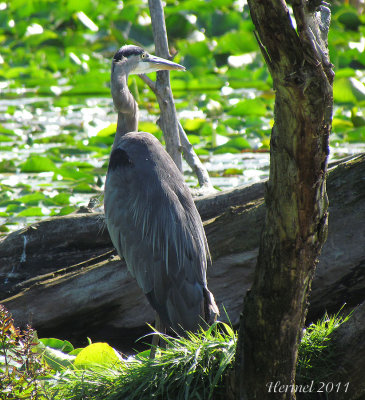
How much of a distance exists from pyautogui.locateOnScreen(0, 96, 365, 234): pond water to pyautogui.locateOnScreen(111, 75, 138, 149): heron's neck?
0.70 metres

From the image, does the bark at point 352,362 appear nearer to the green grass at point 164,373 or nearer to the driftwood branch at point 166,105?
the green grass at point 164,373

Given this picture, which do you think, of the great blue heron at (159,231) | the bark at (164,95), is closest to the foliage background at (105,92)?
the bark at (164,95)

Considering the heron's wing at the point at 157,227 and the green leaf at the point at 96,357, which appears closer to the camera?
the green leaf at the point at 96,357

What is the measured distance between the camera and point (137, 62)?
4328 millimetres

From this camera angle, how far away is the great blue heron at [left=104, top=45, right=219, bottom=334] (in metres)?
3.07

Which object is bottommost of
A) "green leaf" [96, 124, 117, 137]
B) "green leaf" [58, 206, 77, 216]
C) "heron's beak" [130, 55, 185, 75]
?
"green leaf" [58, 206, 77, 216]

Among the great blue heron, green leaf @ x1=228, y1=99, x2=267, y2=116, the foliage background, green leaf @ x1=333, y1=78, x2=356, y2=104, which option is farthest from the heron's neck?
green leaf @ x1=333, y1=78, x2=356, y2=104

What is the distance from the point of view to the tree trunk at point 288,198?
1748 millimetres

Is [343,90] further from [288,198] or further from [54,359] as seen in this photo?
[288,198]

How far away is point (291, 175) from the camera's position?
190 centimetres

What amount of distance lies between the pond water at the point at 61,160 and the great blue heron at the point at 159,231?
1229 mm

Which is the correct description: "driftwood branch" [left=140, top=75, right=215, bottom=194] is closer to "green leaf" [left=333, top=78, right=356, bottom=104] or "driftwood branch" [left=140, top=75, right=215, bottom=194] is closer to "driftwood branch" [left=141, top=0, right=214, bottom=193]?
"driftwood branch" [left=141, top=0, right=214, bottom=193]

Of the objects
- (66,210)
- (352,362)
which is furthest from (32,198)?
(352,362)

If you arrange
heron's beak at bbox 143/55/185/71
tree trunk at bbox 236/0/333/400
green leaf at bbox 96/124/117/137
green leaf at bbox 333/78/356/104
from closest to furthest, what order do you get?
tree trunk at bbox 236/0/333/400 < heron's beak at bbox 143/55/185/71 < green leaf at bbox 96/124/117/137 < green leaf at bbox 333/78/356/104
